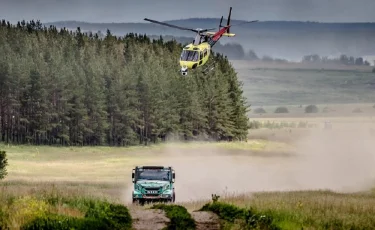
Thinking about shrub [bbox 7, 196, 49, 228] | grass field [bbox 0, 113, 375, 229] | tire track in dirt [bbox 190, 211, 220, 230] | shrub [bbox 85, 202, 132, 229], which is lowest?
grass field [bbox 0, 113, 375, 229]

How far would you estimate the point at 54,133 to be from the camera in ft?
458

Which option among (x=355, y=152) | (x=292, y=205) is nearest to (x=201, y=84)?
(x=355, y=152)

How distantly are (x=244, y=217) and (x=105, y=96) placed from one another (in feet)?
386

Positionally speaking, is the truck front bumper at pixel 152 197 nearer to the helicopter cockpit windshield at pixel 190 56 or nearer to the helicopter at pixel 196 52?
the helicopter at pixel 196 52

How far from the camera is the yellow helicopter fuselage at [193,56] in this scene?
48750mm

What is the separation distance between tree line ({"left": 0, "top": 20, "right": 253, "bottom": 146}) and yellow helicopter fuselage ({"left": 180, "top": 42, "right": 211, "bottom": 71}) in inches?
3413

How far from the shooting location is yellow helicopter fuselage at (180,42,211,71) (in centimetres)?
4875

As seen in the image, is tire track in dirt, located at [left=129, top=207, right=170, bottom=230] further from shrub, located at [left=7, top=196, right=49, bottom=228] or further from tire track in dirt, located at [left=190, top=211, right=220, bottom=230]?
shrub, located at [left=7, top=196, right=49, bottom=228]

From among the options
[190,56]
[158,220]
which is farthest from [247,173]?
[158,220]

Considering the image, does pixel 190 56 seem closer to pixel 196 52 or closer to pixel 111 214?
pixel 196 52

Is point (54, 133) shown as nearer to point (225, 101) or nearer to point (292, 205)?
point (225, 101)

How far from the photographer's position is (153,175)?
4447 cm


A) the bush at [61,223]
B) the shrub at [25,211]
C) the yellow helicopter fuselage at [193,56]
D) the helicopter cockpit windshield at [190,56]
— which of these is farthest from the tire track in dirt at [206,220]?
the helicopter cockpit windshield at [190,56]

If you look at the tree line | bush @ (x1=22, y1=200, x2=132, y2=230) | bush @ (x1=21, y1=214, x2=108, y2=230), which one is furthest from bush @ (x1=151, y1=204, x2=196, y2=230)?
the tree line
